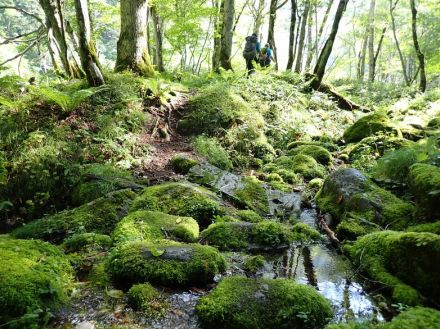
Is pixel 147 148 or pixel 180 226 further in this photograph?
pixel 147 148

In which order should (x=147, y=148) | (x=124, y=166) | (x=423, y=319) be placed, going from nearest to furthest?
(x=423, y=319) < (x=124, y=166) < (x=147, y=148)

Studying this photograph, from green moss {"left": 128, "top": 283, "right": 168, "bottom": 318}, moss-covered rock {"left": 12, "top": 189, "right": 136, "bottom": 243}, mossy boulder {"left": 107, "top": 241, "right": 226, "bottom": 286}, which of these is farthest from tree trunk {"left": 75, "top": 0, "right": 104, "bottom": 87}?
green moss {"left": 128, "top": 283, "right": 168, "bottom": 318}

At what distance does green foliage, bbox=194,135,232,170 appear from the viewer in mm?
8391

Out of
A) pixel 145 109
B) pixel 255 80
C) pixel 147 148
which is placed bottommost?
pixel 147 148

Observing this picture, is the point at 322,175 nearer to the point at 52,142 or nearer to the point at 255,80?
the point at 255,80

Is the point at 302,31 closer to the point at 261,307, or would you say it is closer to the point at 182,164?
the point at 182,164

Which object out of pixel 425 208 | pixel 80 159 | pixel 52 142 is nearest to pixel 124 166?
pixel 80 159

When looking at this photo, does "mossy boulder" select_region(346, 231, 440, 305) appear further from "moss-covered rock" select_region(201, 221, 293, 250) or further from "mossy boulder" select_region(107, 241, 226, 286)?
"mossy boulder" select_region(107, 241, 226, 286)

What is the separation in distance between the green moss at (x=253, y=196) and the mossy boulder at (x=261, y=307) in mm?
2996

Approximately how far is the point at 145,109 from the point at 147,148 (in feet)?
4.70

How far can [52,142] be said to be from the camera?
22.3 feet

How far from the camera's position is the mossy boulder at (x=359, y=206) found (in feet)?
17.1

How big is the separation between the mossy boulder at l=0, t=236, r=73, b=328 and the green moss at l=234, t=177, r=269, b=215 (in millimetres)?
3442

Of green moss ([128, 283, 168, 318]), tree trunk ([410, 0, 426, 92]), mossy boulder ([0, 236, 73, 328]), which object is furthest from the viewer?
tree trunk ([410, 0, 426, 92])
